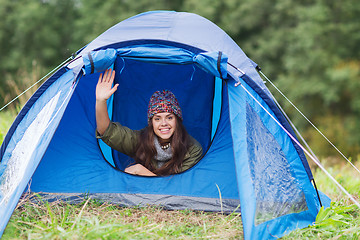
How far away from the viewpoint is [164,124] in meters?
3.26

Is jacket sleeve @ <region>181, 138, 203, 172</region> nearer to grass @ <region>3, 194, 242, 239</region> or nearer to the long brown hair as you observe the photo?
the long brown hair

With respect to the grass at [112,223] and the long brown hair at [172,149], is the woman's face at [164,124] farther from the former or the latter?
the grass at [112,223]

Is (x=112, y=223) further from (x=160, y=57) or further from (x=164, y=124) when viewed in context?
(x=160, y=57)

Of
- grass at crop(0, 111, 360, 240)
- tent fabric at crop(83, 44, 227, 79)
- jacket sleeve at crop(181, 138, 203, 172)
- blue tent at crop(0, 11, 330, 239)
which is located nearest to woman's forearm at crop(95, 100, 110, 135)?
blue tent at crop(0, 11, 330, 239)

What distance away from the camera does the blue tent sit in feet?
8.17

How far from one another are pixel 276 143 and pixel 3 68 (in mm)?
15022

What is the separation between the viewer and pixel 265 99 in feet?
8.93

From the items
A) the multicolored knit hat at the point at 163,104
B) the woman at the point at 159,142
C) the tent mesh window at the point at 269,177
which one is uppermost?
the multicolored knit hat at the point at 163,104

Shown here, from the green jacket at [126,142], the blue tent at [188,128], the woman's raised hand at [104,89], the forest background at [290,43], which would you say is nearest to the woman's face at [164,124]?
the green jacket at [126,142]

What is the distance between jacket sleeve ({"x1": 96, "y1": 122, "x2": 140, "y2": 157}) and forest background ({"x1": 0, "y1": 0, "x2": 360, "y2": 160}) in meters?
7.83

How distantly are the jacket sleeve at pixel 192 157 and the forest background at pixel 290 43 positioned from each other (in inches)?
319

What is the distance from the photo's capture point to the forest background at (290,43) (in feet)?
37.6

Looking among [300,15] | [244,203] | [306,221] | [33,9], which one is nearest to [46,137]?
[244,203]

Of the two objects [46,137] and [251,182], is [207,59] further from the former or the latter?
[46,137]
